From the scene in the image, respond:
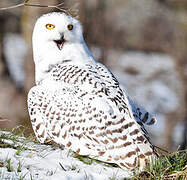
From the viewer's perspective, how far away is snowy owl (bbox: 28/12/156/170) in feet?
14.9

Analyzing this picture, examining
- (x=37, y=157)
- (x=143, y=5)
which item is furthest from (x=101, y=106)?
(x=143, y=5)

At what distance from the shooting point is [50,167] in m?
4.18

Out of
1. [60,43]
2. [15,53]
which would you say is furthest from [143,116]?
[15,53]

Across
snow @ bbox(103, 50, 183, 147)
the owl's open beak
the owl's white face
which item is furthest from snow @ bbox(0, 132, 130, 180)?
snow @ bbox(103, 50, 183, 147)

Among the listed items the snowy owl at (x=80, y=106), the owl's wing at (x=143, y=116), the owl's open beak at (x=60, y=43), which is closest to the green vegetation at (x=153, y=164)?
the snowy owl at (x=80, y=106)

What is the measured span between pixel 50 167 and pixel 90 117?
31.9 inches

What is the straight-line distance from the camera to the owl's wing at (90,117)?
452cm

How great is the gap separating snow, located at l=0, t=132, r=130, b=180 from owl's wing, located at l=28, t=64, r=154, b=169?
0.52 ft

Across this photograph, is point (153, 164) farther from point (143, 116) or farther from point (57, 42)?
point (57, 42)

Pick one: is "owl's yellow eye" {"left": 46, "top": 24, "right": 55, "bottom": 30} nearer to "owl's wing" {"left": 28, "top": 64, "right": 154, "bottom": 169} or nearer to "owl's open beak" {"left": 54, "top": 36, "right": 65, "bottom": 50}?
"owl's open beak" {"left": 54, "top": 36, "right": 65, "bottom": 50}

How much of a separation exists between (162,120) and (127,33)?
476 cm

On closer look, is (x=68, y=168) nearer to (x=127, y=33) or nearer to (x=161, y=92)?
(x=161, y=92)

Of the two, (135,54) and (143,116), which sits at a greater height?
(143,116)

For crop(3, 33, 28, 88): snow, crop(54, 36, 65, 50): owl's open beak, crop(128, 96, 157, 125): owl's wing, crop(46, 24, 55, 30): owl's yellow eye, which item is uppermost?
crop(46, 24, 55, 30): owl's yellow eye
